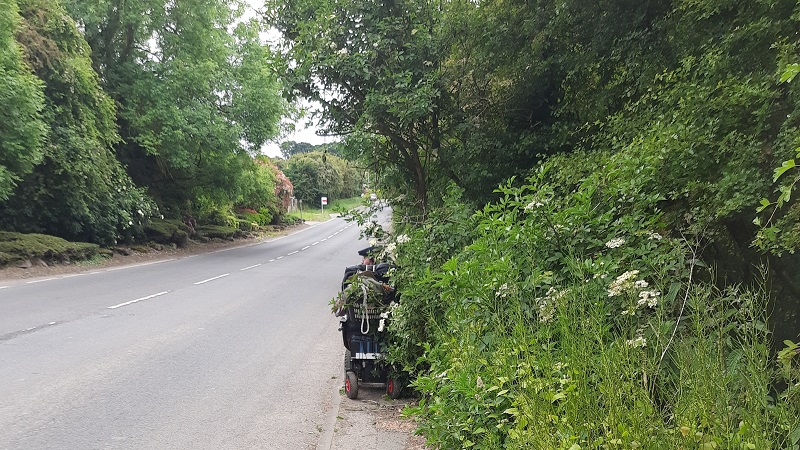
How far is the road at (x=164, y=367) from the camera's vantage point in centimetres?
452

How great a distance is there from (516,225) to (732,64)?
2.53 m

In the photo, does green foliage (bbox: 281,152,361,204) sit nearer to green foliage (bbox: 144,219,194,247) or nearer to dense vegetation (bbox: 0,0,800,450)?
green foliage (bbox: 144,219,194,247)

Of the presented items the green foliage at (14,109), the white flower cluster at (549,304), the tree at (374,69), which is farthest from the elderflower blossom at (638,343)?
the green foliage at (14,109)

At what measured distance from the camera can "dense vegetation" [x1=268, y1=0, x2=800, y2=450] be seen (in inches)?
91.7

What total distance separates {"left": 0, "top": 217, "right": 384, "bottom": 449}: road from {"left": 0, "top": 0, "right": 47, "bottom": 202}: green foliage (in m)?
4.71

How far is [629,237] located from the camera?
143 inches

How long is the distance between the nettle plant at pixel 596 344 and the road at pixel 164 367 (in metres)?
2.12

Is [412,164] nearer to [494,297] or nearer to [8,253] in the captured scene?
[494,297]

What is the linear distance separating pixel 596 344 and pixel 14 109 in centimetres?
1746

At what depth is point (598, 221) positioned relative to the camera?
381 cm

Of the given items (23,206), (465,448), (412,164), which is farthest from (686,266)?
(23,206)

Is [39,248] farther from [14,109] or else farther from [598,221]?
[598,221]

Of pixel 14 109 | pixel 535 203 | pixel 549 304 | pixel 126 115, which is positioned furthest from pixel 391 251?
pixel 126 115

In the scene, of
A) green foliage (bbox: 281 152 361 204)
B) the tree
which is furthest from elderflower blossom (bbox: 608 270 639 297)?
green foliage (bbox: 281 152 361 204)
